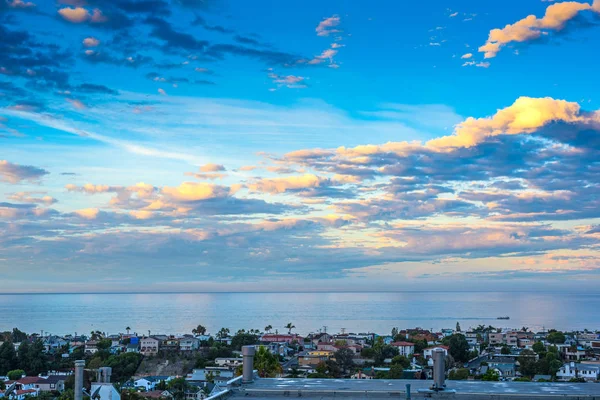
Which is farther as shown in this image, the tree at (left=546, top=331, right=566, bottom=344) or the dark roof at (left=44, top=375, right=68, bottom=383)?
A: the tree at (left=546, top=331, right=566, bottom=344)

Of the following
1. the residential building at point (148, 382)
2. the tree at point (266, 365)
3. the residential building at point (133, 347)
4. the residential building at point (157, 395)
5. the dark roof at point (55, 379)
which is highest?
the tree at point (266, 365)

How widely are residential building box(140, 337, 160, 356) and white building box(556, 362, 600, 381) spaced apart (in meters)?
40.0

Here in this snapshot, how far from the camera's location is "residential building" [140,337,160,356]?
6706 centimetres

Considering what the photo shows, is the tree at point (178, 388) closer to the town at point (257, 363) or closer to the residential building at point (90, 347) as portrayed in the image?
the town at point (257, 363)

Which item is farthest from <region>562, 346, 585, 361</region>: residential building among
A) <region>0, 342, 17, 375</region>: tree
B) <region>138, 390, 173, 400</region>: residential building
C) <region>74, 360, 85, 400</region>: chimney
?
<region>74, 360, 85, 400</region>: chimney

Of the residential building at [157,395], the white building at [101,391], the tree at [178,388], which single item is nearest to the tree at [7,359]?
the tree at [178,388]

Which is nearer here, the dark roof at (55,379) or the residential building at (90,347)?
the dark roof at (55,379)

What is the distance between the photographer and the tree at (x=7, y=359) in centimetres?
5669

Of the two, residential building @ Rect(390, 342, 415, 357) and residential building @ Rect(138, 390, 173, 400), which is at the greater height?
residential building @ Rect(390, 342, 415, 357)

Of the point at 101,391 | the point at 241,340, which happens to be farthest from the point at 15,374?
the point at 101,391

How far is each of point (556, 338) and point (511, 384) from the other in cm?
6442

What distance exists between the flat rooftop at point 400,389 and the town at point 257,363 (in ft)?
60.9

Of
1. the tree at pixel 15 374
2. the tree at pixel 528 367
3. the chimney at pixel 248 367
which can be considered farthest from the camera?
the tree at pixel 15 374

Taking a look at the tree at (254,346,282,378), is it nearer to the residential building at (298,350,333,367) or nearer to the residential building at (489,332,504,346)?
the residential building at (298,350,333,367)
